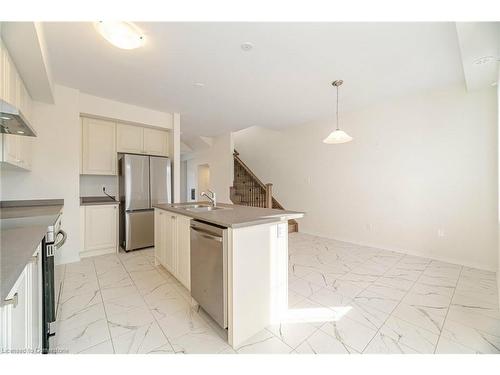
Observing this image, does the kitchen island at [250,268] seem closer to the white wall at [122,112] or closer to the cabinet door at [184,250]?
the cabinet door at [184,250]

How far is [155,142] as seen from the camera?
4141 mm

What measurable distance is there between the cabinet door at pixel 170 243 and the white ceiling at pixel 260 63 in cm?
180

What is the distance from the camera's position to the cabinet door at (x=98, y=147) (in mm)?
3428

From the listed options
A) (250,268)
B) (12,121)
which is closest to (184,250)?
(250,268)

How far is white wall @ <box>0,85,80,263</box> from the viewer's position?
9.28 ft

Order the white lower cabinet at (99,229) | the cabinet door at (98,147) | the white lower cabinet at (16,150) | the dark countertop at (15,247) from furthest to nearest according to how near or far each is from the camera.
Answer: the cabinet door at (98,147)
the white lower cabinet at (99,229)
the white lower cabinet at (16,150)
the dark countertop at (15,247)

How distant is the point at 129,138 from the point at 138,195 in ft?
3.66

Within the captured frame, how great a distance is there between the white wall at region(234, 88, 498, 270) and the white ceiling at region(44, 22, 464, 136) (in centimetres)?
41

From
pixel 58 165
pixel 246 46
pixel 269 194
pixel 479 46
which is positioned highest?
pixel 246 46

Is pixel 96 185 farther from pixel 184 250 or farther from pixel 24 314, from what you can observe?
pixel 24 314

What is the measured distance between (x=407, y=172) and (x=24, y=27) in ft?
15.7

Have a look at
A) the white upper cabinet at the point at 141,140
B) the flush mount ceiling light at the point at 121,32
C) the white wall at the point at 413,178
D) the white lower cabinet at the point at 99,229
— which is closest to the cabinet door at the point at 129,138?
the white upper cabinet at the point at 141,140

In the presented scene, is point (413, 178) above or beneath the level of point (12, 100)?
beneath

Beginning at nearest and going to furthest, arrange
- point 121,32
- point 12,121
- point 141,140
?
point 12,121 < point 121,32 < point 141,140
